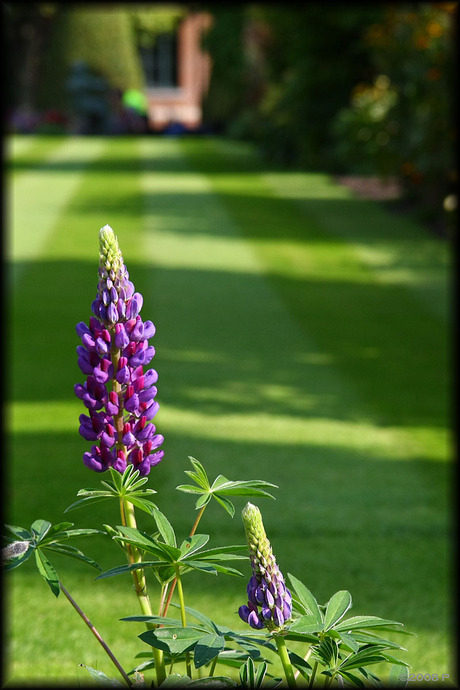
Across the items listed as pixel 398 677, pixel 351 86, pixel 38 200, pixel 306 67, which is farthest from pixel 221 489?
pixel 351 86

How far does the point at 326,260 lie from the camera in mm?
12023

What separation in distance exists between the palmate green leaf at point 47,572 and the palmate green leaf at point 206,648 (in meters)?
0.18

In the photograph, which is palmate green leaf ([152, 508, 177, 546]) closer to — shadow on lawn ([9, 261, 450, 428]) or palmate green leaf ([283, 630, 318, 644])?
palmate green leaf ([283, 630, 318, 644])

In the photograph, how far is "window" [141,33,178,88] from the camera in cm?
4506

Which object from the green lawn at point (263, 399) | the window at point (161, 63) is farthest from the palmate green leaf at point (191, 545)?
the window at point (161, 63)

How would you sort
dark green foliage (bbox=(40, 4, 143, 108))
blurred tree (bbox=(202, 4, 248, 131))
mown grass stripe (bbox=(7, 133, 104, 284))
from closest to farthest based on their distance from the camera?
mown grass stripe (bbox=(7, 133, 104, 284))
blurred tree (bbox=(202, 4, 248, 131))
dark green foliage (bbox=(40, 4, 143, 108))

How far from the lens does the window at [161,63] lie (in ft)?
148

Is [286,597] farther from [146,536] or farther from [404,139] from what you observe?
[404,139]

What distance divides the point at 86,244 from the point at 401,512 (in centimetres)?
867

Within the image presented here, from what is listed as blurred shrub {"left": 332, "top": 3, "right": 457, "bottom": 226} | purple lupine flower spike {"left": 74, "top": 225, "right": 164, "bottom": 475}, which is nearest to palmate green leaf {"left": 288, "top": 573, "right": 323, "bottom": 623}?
purple lupine flower spike {"left": 74, "top": 225, "right": 164, "bottom": 475}

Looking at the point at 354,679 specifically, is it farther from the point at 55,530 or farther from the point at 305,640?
the point at 55,530

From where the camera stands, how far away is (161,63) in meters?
45.1

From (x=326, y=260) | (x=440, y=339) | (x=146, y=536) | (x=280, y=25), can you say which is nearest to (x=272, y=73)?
(x=280, y=25)

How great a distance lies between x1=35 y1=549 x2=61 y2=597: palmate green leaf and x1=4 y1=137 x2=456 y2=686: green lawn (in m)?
0.16
